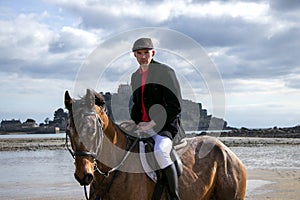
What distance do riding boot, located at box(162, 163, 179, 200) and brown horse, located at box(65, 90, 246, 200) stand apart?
0.15m

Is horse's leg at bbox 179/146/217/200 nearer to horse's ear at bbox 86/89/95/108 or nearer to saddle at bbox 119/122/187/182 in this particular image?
saddle at bbox 119/122/187/182

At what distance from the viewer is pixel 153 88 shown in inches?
240

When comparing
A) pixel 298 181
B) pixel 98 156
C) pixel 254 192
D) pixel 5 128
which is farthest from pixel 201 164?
pixel 5 128

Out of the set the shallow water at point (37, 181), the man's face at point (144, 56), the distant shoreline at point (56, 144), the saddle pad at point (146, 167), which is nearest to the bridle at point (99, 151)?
the saddle pad at point (146, 167)

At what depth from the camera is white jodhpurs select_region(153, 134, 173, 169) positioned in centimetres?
608

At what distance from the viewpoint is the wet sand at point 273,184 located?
1435 centimetres

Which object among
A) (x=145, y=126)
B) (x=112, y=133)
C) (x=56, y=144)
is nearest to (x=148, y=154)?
(x=145, y=126)

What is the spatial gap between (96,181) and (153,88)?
4.55ft

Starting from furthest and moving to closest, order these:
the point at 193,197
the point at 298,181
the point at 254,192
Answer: the point at 298,181 < the point at 254,192 < the point at 193,197

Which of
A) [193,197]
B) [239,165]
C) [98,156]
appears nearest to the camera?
[98,156]

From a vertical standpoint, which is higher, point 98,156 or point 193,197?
point 98,156

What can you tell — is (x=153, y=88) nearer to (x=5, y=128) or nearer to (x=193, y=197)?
(x=193, y=197)

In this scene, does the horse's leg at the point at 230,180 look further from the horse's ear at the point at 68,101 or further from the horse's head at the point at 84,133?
the horse's ear at the point at 68,101

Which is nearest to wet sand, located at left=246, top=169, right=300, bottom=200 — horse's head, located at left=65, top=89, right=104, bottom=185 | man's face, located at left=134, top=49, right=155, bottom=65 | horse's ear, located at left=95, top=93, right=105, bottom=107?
man's face, located at left=134, top=49, right=155, bottom=65
